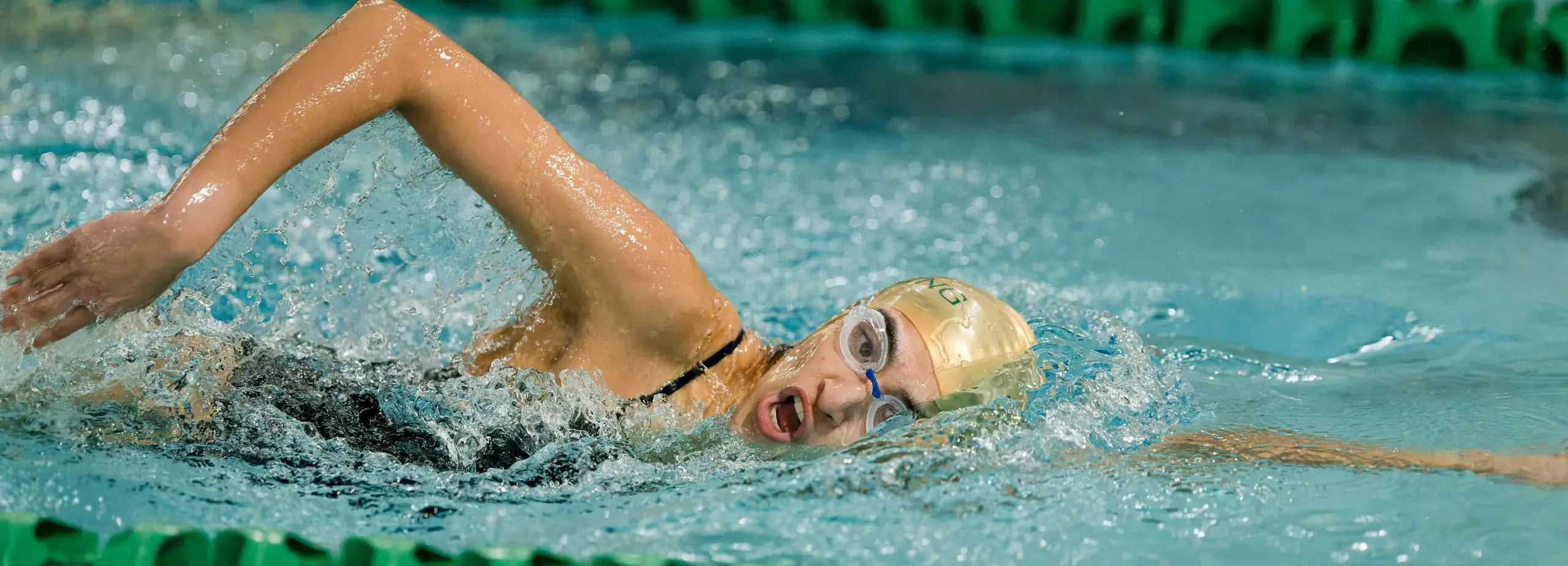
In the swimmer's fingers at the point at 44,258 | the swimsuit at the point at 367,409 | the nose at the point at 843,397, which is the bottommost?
the swimsuit at the point at 367,409

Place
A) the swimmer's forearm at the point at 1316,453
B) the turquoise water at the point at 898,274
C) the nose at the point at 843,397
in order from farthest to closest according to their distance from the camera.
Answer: the swimmer's forearm at the point at 1316,453, the nose at the point at 843,397, the turquoise water at the point at 898,274

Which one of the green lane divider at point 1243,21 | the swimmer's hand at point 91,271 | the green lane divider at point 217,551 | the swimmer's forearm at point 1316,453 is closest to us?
the swimmer's hand at point 91,271

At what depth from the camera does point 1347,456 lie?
2084mm

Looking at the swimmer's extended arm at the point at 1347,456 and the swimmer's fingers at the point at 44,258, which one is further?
the swimmer's extended arm at the point at 1347,456

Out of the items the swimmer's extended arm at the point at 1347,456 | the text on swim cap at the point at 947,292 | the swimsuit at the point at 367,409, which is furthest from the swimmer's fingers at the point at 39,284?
the swimmer's extended arm at the point at 1347,456

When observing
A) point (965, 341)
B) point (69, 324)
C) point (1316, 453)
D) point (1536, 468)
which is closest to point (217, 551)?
point (69, 324)

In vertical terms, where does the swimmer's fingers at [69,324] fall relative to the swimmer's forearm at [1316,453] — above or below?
above

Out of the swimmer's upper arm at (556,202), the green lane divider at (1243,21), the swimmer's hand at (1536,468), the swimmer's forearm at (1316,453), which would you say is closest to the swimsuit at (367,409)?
the swimmer's upper arm at (556,202)

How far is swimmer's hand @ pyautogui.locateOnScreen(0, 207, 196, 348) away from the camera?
5.15 ft

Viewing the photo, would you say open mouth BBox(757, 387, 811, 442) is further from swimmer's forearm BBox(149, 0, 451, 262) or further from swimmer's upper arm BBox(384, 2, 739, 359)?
swimmer's forearm BBox(149, 0, 451, 262)

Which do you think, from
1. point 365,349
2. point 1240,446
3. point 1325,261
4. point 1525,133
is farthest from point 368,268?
point 1525,133

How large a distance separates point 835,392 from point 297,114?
85 centimetres

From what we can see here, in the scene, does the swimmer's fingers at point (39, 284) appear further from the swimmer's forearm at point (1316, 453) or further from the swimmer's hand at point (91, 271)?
the swimmer's forearm at point (1316, 453)

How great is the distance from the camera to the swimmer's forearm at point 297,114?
5.35 feet
